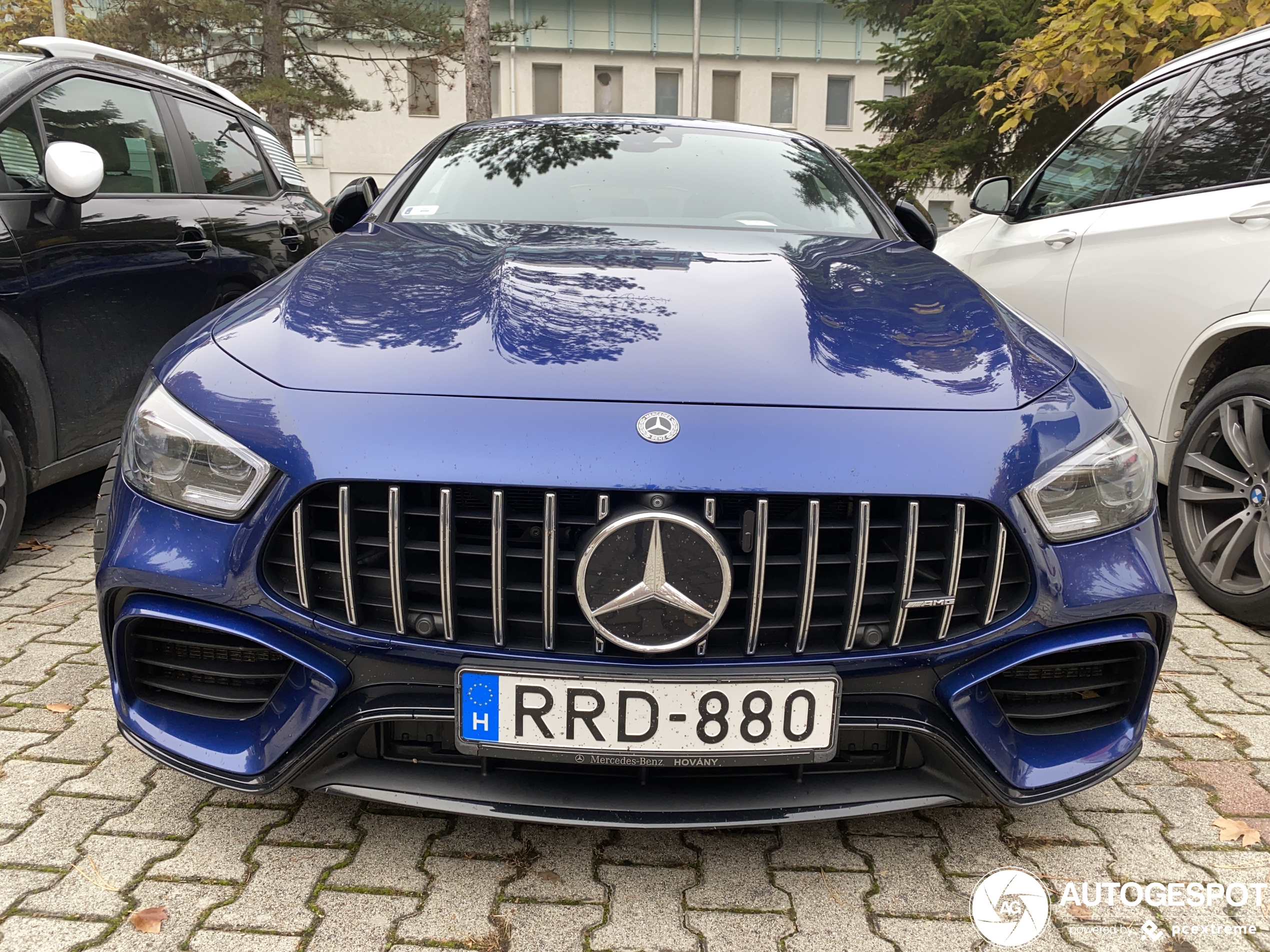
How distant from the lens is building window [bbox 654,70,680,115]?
96.5 feet

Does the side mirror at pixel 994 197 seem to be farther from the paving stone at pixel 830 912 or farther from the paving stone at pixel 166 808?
the paving stone at pixel 166 808

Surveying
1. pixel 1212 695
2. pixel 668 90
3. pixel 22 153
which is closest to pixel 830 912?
pixel 1212 695

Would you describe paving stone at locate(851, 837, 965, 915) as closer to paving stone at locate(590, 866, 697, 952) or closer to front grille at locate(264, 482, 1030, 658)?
paving stone at locate(590, 866, 697, 952)

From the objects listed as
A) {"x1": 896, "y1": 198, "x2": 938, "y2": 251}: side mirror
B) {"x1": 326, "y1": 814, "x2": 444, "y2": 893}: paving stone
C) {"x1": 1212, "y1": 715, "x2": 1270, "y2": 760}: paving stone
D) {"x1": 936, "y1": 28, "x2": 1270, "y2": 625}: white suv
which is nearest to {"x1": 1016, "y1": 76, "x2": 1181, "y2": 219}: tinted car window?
{"x1": 936, "y1": 28, "x2": 1270, "y2": 625}: white suv

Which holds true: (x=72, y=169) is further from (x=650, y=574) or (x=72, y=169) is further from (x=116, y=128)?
(x=650, y=574)

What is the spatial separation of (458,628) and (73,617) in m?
2.00

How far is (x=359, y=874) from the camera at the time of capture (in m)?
1.79

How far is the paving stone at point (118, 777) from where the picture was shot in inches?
80.4

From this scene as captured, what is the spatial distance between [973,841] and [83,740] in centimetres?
204

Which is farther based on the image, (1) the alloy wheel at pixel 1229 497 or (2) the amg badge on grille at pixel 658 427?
(1) the alloy wheel at pixel 1229 497

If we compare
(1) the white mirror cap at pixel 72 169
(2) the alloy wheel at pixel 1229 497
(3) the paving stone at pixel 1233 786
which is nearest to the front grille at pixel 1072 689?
(3) the paving stone at pixel 1233 786

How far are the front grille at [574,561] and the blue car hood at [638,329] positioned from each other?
0.20 m

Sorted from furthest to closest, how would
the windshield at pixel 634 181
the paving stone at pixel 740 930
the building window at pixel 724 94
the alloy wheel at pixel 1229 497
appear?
the building window at pixel 724 94 → the alloy wheel at pixel 1229 497 → the windshield at pixel 634 181 → the paving stone at pixel 740 930

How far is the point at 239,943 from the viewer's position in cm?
161
